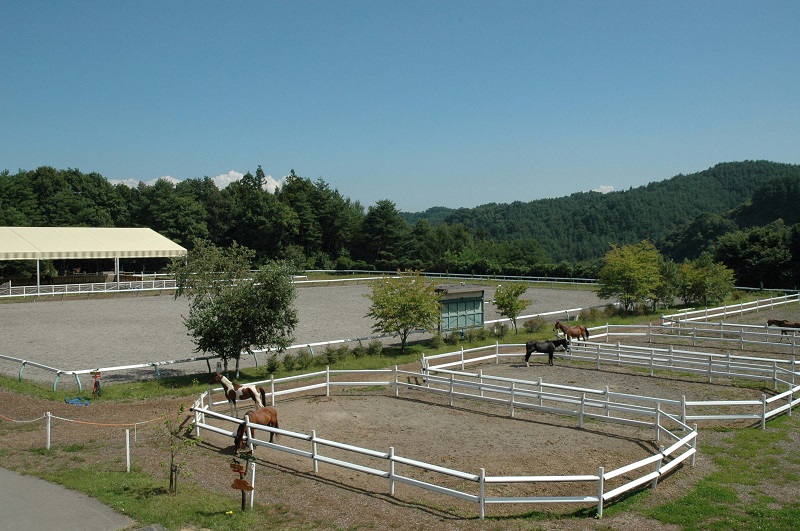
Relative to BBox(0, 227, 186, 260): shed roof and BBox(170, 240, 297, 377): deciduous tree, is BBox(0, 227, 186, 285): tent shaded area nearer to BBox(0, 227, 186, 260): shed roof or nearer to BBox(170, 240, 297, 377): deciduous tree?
BBox(0, 227, 186, 260): shed roof

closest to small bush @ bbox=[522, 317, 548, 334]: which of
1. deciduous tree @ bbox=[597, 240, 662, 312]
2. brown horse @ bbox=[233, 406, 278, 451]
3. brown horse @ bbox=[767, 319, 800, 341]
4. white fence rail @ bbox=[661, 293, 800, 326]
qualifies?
white fence rail @ bbox=[661, 293, 800, 326]

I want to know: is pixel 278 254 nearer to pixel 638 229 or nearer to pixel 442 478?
pixel 442 478

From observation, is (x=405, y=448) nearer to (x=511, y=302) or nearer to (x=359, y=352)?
(x=359, y=352)

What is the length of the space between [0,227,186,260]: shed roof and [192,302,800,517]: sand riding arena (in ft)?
128

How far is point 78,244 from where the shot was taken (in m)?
53.8

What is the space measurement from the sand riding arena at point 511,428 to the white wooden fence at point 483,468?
32 millimetres

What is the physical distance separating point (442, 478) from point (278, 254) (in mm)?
72135

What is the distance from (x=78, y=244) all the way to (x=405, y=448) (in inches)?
1942

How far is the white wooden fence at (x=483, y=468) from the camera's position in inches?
379

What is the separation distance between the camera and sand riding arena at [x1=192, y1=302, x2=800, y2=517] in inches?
418

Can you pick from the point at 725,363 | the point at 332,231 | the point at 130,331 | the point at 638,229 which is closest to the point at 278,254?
the point at 332,231

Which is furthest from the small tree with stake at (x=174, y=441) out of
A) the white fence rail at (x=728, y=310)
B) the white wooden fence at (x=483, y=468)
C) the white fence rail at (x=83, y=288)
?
the white fence rail at (x=83, y=288)

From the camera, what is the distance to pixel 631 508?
383 inches

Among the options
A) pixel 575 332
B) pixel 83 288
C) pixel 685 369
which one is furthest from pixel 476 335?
pixel 83 288
